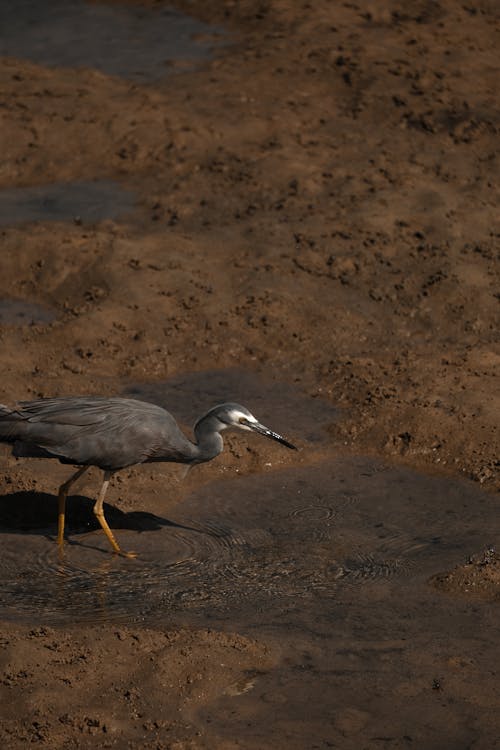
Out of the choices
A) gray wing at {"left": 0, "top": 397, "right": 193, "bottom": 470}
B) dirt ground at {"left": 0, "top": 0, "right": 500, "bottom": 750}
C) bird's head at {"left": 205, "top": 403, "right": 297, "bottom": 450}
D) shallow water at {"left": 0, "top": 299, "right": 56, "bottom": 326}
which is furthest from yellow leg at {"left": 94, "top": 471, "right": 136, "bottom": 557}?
shallow water at {"left": 0, "top": 299, "right": 56, "bottom": 326}

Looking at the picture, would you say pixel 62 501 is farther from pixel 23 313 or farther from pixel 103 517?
pixel 23 313

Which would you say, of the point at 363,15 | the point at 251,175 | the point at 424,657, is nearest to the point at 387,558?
the point at 424,657

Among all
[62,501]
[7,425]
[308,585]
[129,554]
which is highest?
[7,425]

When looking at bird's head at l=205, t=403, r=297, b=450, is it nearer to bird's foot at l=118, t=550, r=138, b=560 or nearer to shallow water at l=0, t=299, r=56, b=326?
bird's foot at l=118, t=550, r=138, b=560

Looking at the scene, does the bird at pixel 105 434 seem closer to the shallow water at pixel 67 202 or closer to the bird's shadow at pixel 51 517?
the bird's shadow at pixel 51 517

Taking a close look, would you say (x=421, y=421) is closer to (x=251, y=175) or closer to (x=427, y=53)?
(x=251, y=175)

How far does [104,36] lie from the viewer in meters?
18.2

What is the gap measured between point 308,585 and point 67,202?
7333 mm

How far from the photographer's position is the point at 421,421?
1016 cm

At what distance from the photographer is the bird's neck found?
8828mm

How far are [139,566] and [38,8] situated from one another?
43.6 ft

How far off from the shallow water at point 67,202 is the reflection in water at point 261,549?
5.19m

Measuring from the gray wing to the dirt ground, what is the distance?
27.4 inches

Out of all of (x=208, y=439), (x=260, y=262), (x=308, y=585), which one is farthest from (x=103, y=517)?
(x=260, y=262)
